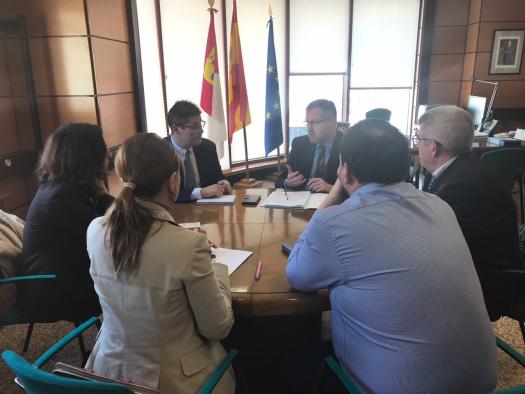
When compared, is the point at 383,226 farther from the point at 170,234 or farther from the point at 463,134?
the point at 463,134

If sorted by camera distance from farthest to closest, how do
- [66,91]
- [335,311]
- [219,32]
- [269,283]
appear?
[219,32] < [66,91] < [269,283] < [335,311]

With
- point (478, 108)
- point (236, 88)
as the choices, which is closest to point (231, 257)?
point (236, 88)

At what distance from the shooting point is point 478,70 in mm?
5516

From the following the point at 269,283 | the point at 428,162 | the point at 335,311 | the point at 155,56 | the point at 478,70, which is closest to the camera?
the point at 335,311

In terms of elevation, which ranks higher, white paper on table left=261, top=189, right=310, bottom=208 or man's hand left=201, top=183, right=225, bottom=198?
man's hand left=201, top=183, right=225, bottom=198

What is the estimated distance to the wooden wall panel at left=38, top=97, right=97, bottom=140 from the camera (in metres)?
3.03

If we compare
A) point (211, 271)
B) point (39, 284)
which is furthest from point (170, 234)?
point (39, 284)

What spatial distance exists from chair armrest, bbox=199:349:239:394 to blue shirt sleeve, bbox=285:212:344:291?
31 cm

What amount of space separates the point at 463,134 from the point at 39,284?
202 centimetres

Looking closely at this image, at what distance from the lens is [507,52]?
550 cm

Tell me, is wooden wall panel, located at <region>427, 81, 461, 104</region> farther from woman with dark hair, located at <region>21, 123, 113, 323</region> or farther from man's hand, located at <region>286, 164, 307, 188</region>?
woman with dark hair, located at <region>21, 123, 113, 323</region>

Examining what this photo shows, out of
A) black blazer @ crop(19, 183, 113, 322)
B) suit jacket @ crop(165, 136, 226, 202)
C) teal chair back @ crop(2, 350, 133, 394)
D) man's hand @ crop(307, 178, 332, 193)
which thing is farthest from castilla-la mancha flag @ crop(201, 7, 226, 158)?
teal chair back @ crop(2, 350, 133, 394)

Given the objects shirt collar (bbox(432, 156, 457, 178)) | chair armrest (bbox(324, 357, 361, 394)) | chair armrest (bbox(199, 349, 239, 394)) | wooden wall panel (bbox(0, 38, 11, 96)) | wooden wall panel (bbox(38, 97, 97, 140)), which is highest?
wooden wall panel (bbox(0, 38, 11, 96))

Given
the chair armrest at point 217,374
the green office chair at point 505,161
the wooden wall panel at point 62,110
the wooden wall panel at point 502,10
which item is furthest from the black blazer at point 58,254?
the wooden wall panel at point 502,10
